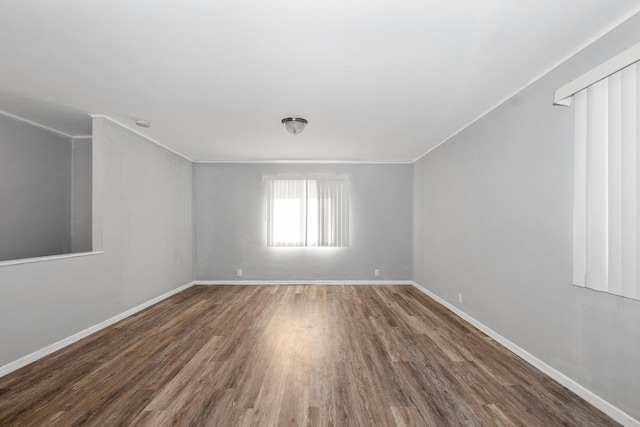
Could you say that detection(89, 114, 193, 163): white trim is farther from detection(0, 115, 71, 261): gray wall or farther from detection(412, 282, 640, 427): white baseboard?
detection(412, 282, 640, 427): white baseboard

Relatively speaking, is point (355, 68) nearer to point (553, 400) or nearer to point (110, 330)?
point (553, 400)

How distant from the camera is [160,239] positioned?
4723 millimetres

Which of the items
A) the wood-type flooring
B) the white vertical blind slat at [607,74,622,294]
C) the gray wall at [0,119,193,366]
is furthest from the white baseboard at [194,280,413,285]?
the white vertical blind slat at [607,74,622,294]

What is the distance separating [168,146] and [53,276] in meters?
2.69

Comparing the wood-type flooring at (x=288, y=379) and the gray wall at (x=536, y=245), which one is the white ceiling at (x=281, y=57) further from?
the wood-type flooring at (x=288, y=379)

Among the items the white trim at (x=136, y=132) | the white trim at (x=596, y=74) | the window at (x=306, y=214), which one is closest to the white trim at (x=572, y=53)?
the white trim at (x=596, y=74)

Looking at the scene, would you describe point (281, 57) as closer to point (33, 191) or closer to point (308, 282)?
point (33, 191)

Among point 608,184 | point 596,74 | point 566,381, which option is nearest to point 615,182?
point 608,184

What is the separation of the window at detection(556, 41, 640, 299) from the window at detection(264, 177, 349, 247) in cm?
406

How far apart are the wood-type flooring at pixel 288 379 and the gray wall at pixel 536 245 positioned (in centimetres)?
26

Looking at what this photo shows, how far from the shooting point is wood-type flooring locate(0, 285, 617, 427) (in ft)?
6.13

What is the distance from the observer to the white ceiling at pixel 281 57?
1.76 meters

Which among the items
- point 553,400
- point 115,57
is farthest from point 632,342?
point 115,57

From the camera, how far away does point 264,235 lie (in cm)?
592
